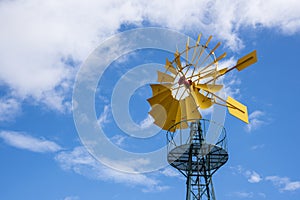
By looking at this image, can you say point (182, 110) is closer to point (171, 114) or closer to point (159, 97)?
point (171, 114)

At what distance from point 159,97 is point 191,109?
1670 mm

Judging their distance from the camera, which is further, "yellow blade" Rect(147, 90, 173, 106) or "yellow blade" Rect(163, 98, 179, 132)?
"yellow blade" Rect(147, 90, 173, 106)

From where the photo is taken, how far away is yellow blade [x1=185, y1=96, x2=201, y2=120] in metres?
16.5

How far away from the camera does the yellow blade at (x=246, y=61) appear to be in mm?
16016

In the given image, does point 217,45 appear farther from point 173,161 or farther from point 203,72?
point 173,161

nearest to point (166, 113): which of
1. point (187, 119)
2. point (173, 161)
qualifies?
point (187, 119)

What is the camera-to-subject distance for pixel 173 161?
53.3 feet

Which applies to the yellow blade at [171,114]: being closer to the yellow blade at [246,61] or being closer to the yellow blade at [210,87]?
the yellow blade at [210,87]

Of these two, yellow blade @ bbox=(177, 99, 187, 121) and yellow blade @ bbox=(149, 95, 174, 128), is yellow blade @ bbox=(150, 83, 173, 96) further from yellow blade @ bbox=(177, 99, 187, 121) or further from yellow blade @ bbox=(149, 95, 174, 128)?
yellow blade @ bbox=(177, 99, 187, 121)

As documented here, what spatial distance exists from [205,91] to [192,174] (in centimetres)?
391

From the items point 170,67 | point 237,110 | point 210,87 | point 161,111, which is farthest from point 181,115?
point 237,110

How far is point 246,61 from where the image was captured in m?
16.2

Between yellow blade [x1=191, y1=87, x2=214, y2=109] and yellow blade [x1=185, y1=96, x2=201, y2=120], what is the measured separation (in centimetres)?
20

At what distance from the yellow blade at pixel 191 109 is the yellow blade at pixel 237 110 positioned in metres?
1.51
